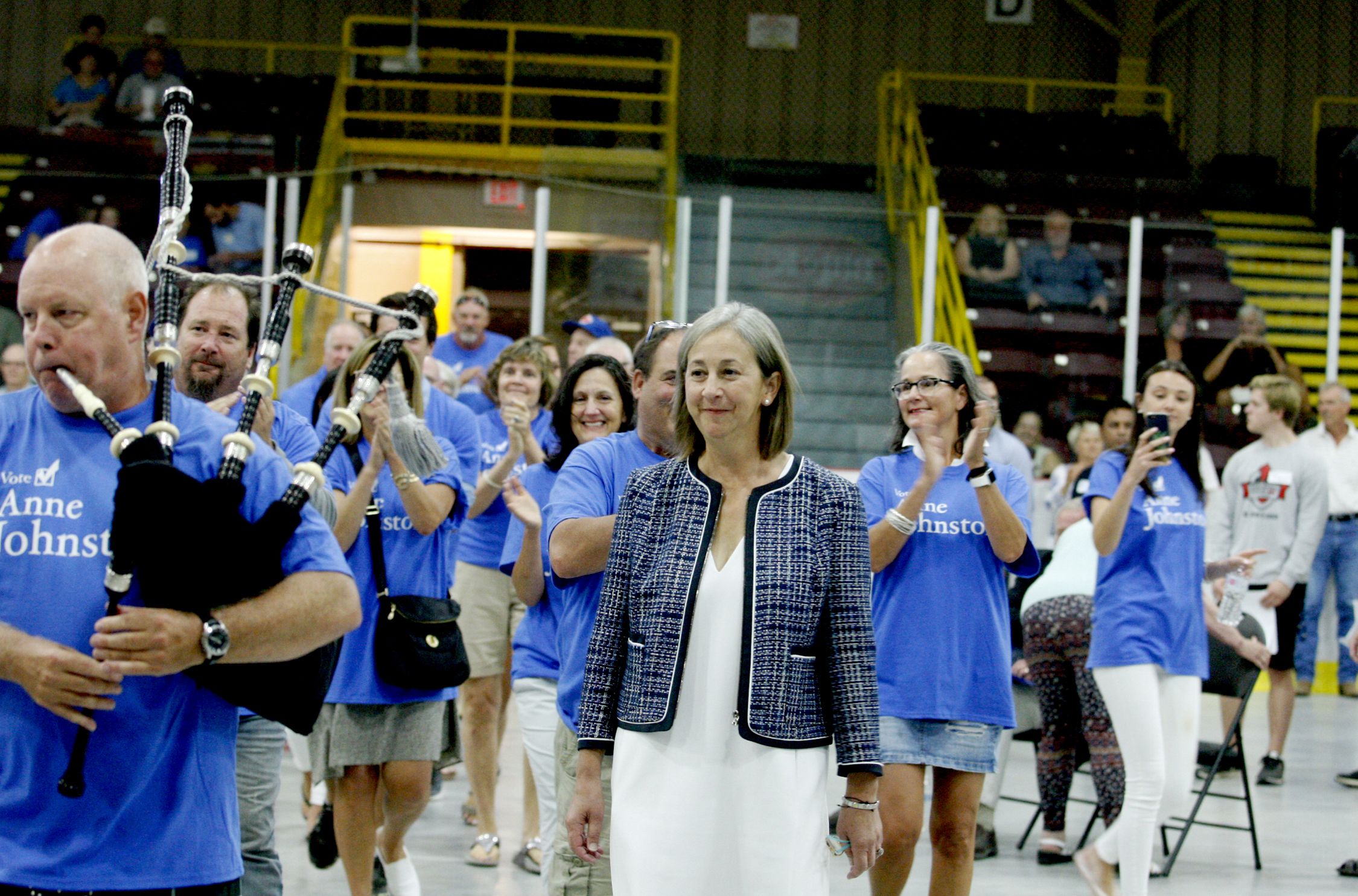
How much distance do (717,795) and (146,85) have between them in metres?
12.0

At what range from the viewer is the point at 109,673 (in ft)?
6.37

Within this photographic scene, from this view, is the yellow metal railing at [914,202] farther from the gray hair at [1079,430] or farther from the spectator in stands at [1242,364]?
the spectator in stands at [1242,364]

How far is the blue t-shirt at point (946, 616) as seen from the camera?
12.5 feet

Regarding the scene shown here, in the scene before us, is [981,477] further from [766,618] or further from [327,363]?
[327,363]

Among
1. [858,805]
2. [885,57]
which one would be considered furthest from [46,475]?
[885,57]

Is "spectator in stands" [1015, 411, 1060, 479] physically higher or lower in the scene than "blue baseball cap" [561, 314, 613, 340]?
lower

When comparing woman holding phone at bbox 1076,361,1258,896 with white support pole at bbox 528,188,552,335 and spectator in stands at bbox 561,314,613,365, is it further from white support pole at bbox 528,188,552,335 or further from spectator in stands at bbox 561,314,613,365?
white support pole at bbox 528,188,552,335

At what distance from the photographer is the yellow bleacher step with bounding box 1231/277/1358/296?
9047 mm

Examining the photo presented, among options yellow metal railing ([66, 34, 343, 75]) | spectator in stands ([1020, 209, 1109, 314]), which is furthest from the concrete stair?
yellow metal railing ([66, 34, 343, 75])

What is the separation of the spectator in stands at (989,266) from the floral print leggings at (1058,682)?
10.9ft

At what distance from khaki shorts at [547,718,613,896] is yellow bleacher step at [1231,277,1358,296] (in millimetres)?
7009

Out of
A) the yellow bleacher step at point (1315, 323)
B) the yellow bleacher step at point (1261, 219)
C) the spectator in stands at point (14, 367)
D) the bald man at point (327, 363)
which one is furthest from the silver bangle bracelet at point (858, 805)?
the yellow bleacher step at point (1261, 219)

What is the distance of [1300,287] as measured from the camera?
9172 millimetres

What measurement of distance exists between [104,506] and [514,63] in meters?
13.1
